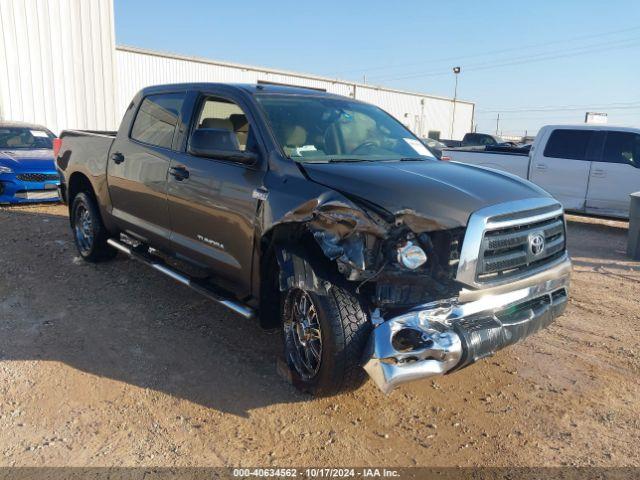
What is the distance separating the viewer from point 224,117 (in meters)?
4.50

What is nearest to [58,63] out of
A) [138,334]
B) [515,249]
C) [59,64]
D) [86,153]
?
[59,64]

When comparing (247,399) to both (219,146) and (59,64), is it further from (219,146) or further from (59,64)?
(59,64)

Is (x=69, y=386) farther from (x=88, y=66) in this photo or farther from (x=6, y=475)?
(x=88, y=66)

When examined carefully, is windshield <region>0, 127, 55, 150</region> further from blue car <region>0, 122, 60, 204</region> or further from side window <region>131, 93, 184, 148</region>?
side window <region>131, 93, 184, 148</region>

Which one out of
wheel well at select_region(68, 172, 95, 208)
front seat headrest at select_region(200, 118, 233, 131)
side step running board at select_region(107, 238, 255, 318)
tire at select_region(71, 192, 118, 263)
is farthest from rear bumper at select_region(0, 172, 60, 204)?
front seat headrest at select_region(200, 118, 233, 131)

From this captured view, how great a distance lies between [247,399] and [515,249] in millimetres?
1951

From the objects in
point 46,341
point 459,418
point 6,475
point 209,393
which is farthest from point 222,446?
point 46,341

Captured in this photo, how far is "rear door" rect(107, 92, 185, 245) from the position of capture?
4.66 m

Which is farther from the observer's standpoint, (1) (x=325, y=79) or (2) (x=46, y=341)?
(1) (x=325, y=79)

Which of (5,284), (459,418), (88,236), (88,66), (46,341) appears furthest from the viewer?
(88,66)

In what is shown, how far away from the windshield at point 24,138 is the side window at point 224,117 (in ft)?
25.1

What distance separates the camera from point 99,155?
5711mm

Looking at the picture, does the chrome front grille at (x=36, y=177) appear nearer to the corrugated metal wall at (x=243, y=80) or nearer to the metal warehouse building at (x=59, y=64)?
the metal warehouse building at (x=59, y=64)

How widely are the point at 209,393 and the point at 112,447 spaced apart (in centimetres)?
71
